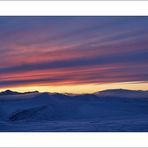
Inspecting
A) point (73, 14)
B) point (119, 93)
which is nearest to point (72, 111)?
point (119, 93)

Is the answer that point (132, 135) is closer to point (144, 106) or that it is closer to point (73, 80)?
point (144, 106)

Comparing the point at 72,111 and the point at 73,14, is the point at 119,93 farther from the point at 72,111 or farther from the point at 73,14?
the point at 73,14

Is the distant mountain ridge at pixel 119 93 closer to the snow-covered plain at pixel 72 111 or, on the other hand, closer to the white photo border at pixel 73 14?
→ the snow-covered plain at pixel 72 111

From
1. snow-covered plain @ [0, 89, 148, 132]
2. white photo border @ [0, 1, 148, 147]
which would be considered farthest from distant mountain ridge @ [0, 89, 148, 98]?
white photo border @ [0, 1, 148, 147]

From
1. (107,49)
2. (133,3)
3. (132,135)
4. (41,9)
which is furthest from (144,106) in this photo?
(41,9)

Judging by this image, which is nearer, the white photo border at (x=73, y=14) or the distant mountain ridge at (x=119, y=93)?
the white photo border at (x=73, y=14)

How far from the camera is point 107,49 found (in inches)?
225

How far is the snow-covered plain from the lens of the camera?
5.50 m

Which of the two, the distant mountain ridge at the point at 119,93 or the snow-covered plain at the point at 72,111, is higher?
the distant mountain ridge at the point at 119,93

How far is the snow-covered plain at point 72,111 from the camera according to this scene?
5.50 m

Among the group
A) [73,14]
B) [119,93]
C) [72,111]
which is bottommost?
[72,111]

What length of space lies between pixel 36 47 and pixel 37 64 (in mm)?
187

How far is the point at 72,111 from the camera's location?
5551 mm

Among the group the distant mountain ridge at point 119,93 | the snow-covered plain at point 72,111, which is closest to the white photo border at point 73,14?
the snow-covered plain at point 72,111
